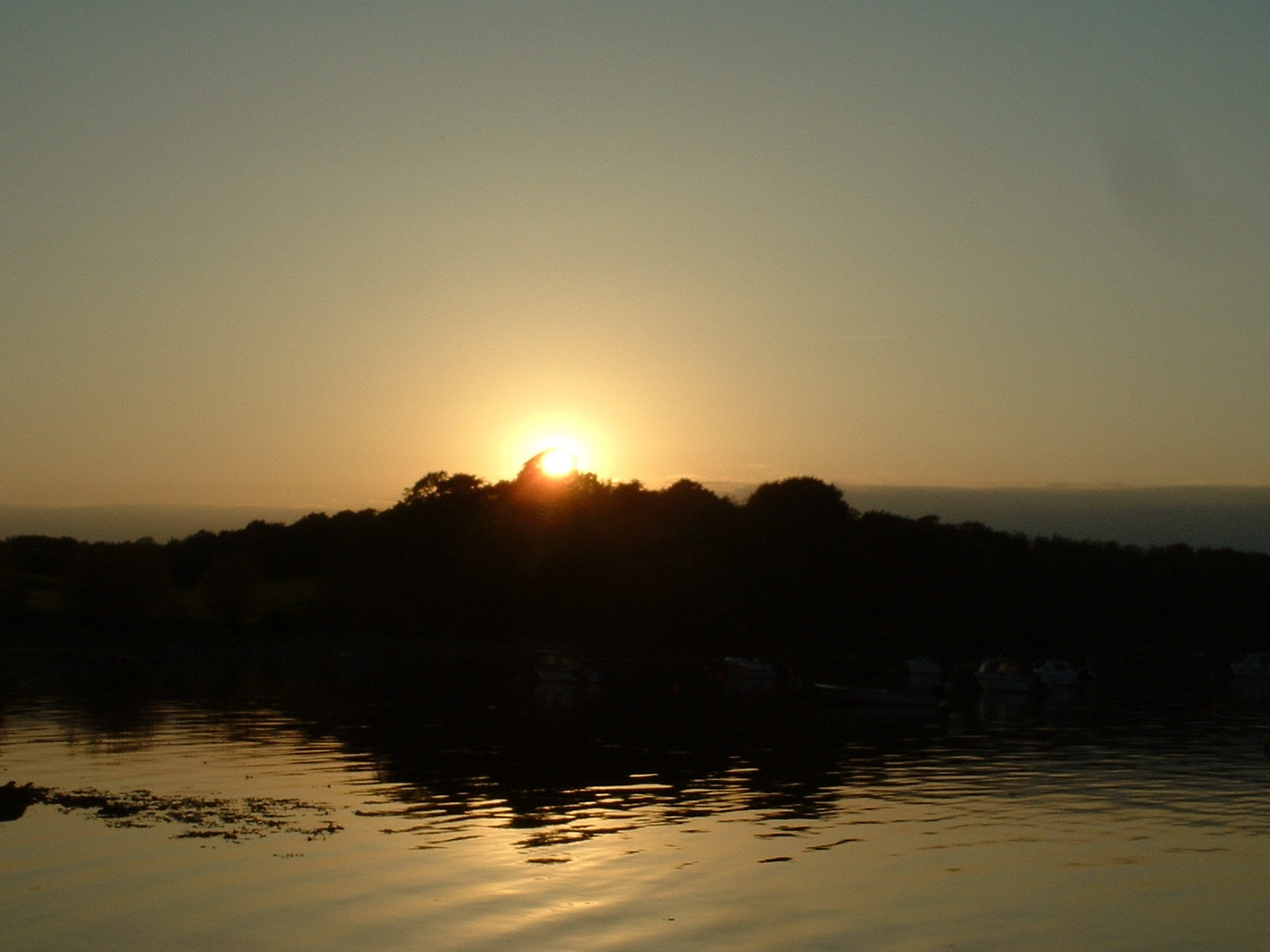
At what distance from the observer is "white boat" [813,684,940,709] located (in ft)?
236

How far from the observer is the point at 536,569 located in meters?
148

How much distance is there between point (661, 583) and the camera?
142500 mm

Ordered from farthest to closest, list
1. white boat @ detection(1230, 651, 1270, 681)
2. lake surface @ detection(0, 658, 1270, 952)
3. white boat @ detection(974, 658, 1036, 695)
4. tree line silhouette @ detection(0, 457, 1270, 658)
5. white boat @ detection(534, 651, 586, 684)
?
1. tree line silhouette @ detection(0, 457, 1270, 658)
2. white boat @ detection(1230, 651, 1270, 681)
3. white boat @ detection(974, 658, 1036, 695)
4. white boat @ detection(534, 651, 586, 684)
5. lake surface @ detection(0, 658, 1270, 952)

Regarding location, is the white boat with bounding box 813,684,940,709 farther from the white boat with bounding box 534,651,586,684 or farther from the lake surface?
the white boat with bounding box 534,651,586,684

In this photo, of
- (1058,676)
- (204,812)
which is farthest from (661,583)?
(204,812)

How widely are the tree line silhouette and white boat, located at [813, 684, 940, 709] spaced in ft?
204

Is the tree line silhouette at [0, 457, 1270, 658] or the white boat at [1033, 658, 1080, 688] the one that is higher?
the tree line silhouette at [0, 457, 1270, 658]

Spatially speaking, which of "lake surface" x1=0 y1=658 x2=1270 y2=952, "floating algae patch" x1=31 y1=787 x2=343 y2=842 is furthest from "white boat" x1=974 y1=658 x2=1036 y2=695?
"floating algae patch" x1=31 y1=787 x2=343 y2=842

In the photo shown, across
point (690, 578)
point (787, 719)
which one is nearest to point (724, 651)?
point (690, 578)

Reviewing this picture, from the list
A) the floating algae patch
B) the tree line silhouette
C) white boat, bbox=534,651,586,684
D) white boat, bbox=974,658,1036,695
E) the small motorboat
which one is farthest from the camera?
the tree line silhouette

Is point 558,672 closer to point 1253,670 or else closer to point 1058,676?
point 1058,676

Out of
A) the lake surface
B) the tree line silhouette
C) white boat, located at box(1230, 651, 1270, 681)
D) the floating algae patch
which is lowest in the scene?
white boat, located at box(1230, 651, 1270, 681)

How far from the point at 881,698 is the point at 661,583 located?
234 ft

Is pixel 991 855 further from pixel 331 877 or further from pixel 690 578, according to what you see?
pixel 690 578
